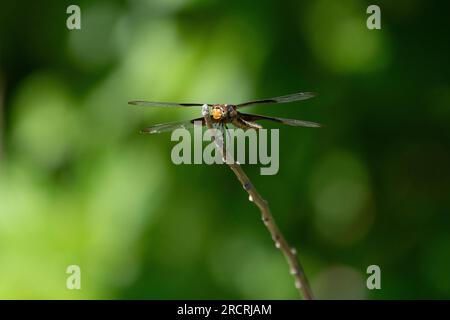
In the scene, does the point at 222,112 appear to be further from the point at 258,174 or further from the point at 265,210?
the point at 258,174

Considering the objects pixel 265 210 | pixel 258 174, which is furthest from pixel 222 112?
pixel 258 174

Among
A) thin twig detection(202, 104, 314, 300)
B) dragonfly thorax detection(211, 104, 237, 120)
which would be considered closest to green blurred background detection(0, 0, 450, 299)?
dragonfly thorax detection(211, 104, 237, 120)

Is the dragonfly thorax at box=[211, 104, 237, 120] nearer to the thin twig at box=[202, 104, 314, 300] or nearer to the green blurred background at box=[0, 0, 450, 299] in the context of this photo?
the thin twig at box=[202, 104, 314, 300]

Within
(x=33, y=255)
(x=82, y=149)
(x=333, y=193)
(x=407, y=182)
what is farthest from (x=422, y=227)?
(x=33, y=255)

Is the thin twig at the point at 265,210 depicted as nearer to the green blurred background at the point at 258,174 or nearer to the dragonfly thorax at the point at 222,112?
the dragonfly thorax at the point at 222,112

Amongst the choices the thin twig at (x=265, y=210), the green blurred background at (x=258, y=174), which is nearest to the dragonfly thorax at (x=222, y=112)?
the thin twig at (x=265, y=210)

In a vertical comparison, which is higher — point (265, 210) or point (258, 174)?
point (258, 174)

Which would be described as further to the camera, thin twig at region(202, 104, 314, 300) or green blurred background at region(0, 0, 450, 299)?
green blurred background at region(0, 0, 450, 299)

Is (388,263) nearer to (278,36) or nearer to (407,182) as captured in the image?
(407,182)
